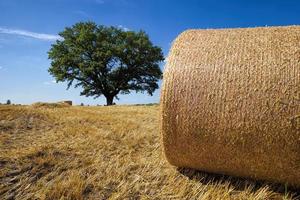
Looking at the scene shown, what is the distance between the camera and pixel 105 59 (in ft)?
98.7

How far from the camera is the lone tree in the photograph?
3002 centimetres

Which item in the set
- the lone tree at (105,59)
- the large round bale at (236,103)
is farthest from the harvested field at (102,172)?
the lone tree at (105,59)

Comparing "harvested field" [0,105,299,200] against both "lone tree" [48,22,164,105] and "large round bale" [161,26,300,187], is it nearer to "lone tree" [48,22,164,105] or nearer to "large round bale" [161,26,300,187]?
"large round bale" [161,26,300,187]

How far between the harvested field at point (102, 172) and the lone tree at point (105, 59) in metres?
24.0

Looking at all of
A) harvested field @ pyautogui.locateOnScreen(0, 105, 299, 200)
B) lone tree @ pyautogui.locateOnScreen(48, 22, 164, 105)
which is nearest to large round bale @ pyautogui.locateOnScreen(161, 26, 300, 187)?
harvested field @ pyautogui.locateOnScreen(0, 105, 299, 200)

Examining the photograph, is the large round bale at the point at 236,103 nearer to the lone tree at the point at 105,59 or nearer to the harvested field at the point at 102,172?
the harvested field at the point at 102,172

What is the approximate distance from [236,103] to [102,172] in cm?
186

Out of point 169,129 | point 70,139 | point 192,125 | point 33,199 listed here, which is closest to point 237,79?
point 192,125

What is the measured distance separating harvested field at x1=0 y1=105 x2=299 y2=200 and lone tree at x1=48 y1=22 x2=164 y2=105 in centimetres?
2395

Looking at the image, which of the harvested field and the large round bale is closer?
the large round bale

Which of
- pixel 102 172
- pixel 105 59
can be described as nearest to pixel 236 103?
pixel 102 172

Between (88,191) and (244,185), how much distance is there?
1.68m

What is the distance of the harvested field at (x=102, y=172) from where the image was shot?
3727 mm

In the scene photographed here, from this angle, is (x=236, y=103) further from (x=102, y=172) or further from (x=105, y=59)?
(x=105, y=59)
